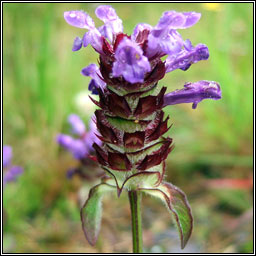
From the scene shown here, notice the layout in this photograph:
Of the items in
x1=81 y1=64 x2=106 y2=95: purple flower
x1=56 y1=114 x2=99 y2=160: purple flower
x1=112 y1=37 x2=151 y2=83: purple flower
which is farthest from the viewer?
x1=56 y1=114 x2=99 y2=160: purple flower

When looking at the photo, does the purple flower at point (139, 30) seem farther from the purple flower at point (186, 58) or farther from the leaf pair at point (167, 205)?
the leaf pair at point (167, 205)

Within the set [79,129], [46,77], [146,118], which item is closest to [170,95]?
[146,118]

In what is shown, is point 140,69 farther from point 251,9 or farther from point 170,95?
point 251,9

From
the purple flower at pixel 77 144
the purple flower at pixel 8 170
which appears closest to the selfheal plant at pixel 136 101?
the purple flower at pixel 77 144

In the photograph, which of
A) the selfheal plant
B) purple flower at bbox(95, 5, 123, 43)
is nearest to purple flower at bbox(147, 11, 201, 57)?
the selfheal plant

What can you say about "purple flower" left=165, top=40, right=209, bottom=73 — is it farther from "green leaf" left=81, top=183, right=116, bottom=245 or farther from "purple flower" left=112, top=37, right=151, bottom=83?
"green leaf" left=81, top=183, right=116, bottom=245

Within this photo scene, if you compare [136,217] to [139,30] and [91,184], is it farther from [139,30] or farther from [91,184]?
[91,184]

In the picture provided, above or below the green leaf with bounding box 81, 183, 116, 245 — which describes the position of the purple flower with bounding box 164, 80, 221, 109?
above
